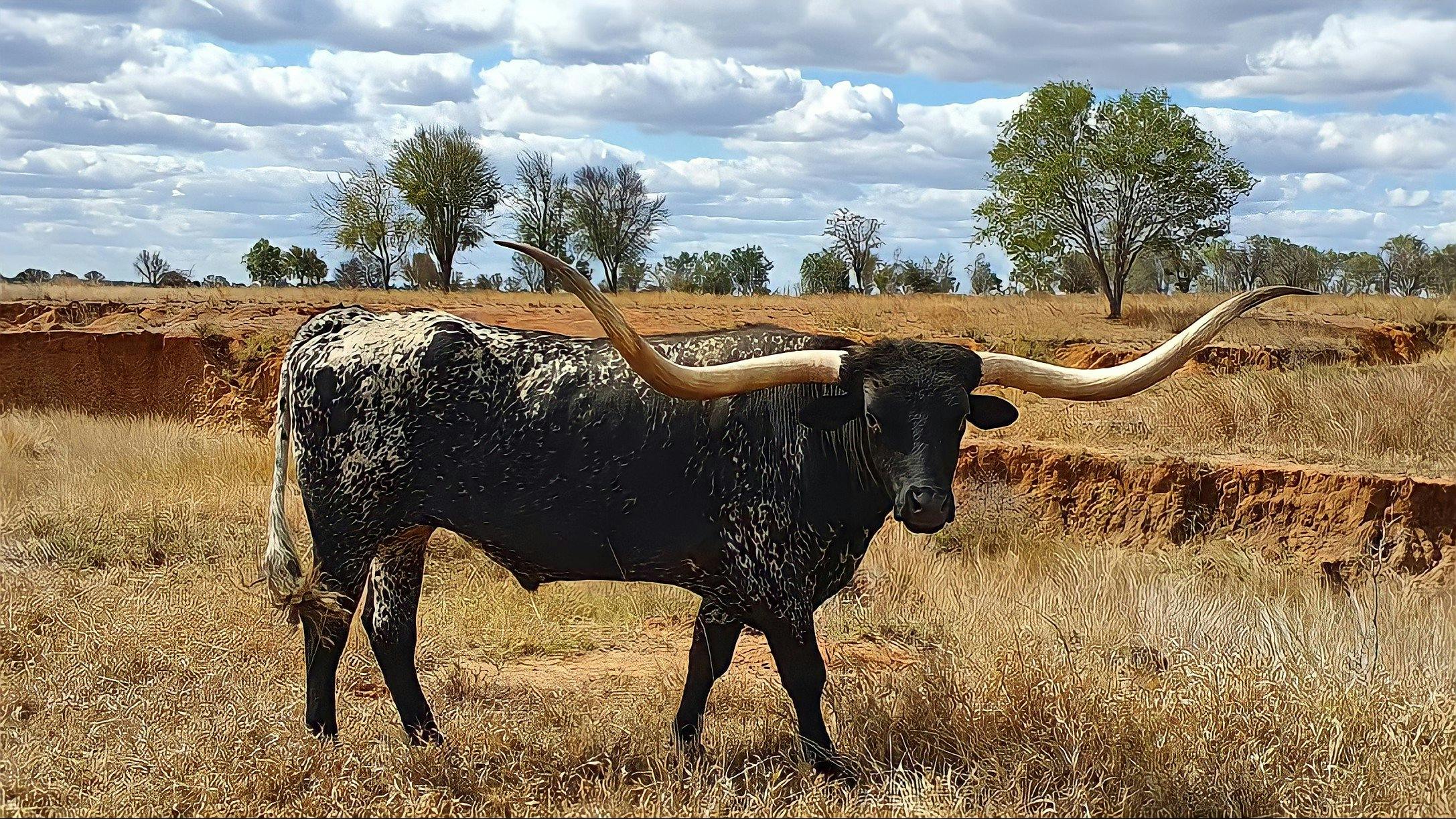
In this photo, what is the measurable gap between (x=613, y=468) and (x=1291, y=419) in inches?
310

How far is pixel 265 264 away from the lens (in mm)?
50562

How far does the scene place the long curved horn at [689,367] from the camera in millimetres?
4172

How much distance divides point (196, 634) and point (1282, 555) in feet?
22.0

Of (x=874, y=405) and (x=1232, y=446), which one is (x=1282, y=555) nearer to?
(x=1232, y=446)

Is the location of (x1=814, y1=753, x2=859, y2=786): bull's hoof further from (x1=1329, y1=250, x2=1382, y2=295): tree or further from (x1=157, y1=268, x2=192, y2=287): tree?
(x1=1329, y1=250, x2=1382, y2=295): tree

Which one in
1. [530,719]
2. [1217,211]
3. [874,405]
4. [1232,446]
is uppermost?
[1217,211]

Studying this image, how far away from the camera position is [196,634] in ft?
20.9

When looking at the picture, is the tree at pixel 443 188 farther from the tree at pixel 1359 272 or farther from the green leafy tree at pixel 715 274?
the tree at pixel 1359 272

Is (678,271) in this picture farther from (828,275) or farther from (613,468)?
(613,468)

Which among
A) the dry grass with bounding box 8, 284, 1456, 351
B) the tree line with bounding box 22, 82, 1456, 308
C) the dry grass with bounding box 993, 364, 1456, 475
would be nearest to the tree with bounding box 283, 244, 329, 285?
the tree line with bounding box 22, 82, 1456, 308

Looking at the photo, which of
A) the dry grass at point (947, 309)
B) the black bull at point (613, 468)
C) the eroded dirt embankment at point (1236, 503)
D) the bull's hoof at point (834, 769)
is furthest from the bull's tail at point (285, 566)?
the dry grass at point (947, 309)

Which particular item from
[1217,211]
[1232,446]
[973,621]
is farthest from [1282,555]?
[1217,211]

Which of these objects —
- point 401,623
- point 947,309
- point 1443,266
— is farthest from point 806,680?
point 1443,266

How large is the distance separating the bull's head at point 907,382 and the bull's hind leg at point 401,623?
138cm
